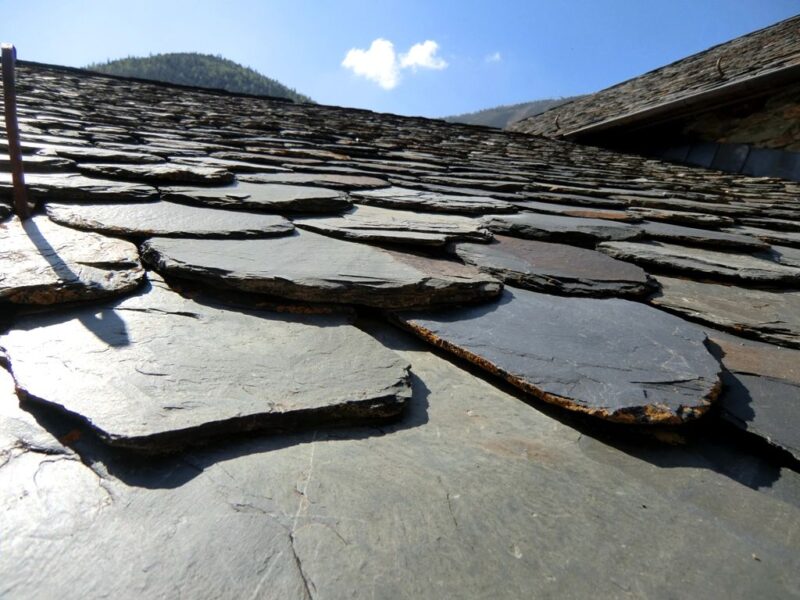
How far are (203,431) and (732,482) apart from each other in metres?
0.67

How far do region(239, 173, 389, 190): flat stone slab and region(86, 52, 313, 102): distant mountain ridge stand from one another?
18.8 metres

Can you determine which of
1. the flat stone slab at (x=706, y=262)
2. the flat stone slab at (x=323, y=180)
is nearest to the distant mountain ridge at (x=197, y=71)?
the flat stone slab at (x=323, y=180)

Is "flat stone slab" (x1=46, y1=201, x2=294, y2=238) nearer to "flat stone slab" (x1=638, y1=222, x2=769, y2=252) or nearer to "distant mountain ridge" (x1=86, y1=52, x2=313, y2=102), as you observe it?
"flat stone slab" (x1=638, y1=222, x2=769, y2=252)

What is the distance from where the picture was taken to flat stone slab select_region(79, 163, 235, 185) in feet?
5.26

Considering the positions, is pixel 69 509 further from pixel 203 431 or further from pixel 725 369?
pixel 725 369

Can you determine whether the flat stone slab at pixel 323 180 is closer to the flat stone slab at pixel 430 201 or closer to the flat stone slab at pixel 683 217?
the flat stone slab at pixel 430 201

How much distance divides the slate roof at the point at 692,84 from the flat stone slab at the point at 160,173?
4.51 metres

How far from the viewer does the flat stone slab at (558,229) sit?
5.10ft

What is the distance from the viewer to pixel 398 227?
1.39 metres

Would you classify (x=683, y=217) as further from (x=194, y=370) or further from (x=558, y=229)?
(x=194, y=370)

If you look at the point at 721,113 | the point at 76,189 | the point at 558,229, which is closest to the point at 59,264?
the point at 76,189

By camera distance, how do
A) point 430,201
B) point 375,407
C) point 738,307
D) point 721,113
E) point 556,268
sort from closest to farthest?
A: point 375,407
point 738,307
point 556,268
point 430,201
point 721,113

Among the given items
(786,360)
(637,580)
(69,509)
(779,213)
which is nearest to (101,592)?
(69,509)

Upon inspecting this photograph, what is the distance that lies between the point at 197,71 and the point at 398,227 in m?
24.0
